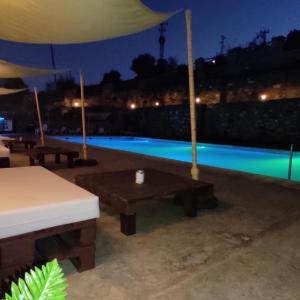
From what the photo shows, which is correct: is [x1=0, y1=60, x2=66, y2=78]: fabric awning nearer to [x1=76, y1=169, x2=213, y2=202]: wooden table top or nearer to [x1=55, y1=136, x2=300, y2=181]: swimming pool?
[x1=76, y1=169, x2=213, y2=202]: wooden table top

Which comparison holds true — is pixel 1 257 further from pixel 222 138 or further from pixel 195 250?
pixel 222 138

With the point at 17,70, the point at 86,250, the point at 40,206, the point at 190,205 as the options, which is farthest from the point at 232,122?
the point at 40,206

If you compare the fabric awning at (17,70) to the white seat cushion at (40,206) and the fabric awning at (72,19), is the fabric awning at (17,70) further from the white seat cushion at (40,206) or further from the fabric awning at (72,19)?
the white seat cushion at (40,206)

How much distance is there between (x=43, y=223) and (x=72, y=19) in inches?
97.7

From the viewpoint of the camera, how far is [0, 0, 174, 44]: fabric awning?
9.41ft

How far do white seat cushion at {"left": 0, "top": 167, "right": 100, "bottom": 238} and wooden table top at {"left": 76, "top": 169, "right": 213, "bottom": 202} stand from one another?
0.51 m

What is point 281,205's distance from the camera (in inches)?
125

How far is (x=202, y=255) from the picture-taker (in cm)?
209

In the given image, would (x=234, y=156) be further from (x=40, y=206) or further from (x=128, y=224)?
(x=40, y=206)

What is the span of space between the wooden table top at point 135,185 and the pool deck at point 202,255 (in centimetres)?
34

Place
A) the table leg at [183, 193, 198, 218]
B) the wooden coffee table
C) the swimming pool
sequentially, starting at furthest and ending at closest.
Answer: the swimming pool → the table leg at [183, 193, 198, 218] → the wooden coffee table

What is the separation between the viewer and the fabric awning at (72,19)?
9.41 ft

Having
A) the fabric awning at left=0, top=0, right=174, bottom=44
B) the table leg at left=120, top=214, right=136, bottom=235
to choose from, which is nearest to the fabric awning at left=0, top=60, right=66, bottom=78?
the fabric awning at left=0, top=0, right=174, bottom=44

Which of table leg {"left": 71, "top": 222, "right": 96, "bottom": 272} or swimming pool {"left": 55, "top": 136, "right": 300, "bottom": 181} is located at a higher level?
table leg {"left": 71, "top": 222, "right": 96, "bottom": 272}
